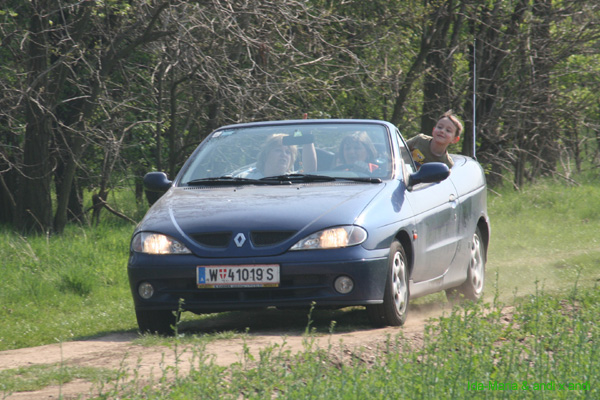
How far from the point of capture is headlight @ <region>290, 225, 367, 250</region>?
6207 millimetres

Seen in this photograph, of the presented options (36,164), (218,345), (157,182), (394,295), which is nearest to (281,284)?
(218,345)

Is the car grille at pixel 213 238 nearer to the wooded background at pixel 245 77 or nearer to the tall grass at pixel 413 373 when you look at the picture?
the tall grass at pixel 413 373

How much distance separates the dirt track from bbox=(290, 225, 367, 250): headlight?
0.57 metres

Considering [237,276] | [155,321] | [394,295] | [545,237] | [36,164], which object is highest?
[237,276]

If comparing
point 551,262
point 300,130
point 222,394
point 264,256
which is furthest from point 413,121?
point 222,394

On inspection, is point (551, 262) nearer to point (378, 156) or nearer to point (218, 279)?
point (378, 156)

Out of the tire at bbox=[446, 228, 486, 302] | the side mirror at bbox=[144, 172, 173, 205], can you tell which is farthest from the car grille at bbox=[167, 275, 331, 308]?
the tire at bbox=[446, 228, 486, 302]

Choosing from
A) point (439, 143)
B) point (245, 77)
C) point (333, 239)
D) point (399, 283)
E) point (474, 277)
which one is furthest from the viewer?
point (245, 77)

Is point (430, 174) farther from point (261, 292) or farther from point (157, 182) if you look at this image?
point (157, 182)

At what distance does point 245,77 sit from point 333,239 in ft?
21.5

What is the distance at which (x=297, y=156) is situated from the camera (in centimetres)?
730

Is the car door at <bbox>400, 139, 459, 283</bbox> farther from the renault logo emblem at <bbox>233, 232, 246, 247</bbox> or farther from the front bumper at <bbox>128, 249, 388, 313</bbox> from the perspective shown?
the renault logo emblem at <bbox>233, 232, 246, 247</bbox>

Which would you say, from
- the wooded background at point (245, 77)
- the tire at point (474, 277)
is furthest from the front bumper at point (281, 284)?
the wooded background at point (245, 77)

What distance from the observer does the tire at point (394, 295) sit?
6465 mm
